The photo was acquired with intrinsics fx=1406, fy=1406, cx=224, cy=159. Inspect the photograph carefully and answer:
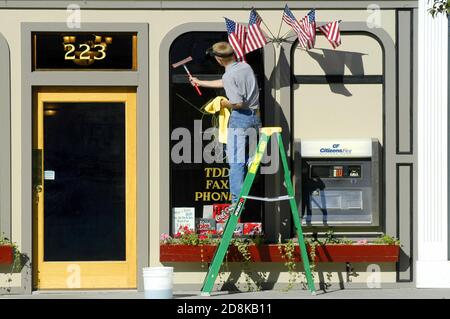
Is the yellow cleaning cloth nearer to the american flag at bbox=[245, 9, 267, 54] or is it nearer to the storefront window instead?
the storefront window

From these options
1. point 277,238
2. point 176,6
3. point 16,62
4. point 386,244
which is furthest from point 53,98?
point 386,244

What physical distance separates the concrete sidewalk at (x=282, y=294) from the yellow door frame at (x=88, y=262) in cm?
14

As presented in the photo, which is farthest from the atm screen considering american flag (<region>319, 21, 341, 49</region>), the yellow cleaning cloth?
american flag (<region>319, 21, 341, 49</region>)

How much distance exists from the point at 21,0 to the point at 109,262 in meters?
3.03

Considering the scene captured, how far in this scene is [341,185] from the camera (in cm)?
1550

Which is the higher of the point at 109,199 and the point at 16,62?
the point at 16,62

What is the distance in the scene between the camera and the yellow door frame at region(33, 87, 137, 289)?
15.4 meters

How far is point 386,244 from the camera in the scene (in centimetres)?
1535

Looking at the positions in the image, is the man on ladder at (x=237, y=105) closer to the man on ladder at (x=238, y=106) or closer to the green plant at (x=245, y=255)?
the man on ladder at (x=238, y=106)

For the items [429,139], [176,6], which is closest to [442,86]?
[429,139]

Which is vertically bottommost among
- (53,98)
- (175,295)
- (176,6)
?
(175,295)

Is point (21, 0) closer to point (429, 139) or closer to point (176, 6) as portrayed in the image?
point (176, 6)

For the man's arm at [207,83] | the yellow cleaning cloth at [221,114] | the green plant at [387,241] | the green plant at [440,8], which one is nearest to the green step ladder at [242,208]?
the yellow cleaning cloth at [221,114]

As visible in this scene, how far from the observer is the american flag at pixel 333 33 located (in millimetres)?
15281
